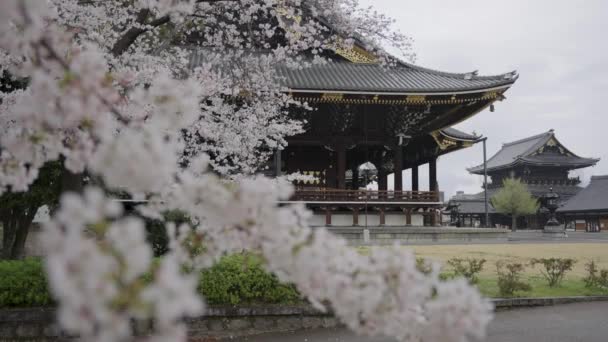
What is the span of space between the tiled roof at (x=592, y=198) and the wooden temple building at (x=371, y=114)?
32.1 m

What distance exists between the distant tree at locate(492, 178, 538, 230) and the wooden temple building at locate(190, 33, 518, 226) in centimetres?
2822

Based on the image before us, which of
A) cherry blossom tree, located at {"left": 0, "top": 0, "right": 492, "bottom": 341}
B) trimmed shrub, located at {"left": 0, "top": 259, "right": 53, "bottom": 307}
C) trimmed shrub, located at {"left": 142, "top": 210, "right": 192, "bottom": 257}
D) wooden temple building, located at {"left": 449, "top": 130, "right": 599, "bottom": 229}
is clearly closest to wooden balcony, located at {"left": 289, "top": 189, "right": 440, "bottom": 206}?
trimmed shrub, located at {"left": 142, "top": 210, "right": 192, "bottom": 257}

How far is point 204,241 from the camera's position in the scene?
2.34 metres

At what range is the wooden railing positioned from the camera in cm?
2055

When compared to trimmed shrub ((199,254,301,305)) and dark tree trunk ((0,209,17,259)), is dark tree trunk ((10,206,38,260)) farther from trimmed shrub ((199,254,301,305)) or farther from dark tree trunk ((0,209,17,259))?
trimmed shrub ((199,254,301,305))

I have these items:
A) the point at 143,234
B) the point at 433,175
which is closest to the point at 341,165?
the point at 433,175

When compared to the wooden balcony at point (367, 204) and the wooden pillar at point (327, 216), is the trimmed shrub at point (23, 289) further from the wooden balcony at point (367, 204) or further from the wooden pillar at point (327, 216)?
the wooden pillar at point (327, 216)

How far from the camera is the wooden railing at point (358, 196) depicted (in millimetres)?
20547

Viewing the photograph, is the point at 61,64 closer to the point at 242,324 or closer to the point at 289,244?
the point at 289,244

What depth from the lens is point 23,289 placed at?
6246 mm

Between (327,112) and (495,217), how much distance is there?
41705 millimetres

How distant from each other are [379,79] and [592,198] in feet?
128

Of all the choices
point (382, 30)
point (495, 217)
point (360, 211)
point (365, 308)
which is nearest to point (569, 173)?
point (495, 217)

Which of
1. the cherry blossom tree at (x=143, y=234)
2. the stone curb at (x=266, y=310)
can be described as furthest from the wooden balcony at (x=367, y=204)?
the cherry blossom tree at (x=143, y=234)
